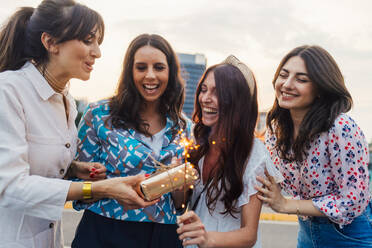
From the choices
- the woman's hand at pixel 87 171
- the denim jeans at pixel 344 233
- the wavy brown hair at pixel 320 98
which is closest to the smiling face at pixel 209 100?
the wavy brown hair at pixel 320 98

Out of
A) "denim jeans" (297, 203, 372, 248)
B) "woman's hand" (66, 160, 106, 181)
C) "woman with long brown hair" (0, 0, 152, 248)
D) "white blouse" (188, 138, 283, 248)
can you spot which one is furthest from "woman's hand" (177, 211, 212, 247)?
"denim jeans" (297, 203, 372, 248)

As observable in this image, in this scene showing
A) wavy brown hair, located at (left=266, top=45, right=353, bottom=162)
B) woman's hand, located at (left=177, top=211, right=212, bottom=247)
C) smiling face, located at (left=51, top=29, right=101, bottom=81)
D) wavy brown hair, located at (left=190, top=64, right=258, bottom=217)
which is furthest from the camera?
wavy brown hair, located at (left=266, top=45, right=353, bottom=162)

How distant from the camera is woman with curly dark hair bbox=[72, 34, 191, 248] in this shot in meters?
2.19

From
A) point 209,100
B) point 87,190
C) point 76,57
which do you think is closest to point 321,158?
point 209,100

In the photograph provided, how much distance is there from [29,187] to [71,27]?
941mm

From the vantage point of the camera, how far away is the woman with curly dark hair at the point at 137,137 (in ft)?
7.20

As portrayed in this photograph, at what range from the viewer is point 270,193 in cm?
207

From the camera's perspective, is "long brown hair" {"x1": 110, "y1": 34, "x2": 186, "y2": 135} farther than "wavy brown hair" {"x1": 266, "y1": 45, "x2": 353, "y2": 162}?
Yes

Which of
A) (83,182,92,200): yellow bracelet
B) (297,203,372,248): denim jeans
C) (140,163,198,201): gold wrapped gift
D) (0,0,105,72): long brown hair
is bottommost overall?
(297,203,372,248): denim jeans

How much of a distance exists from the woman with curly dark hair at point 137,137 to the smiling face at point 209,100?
38cm

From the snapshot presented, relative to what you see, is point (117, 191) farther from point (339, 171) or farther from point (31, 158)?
point (339, 171)

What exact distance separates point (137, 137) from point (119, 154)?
0.19 m

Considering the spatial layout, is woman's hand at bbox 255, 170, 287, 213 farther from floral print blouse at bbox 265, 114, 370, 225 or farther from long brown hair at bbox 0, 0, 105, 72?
long brown hair at bbox 0, 0, 105, 72

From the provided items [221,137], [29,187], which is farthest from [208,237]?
[29,187]
